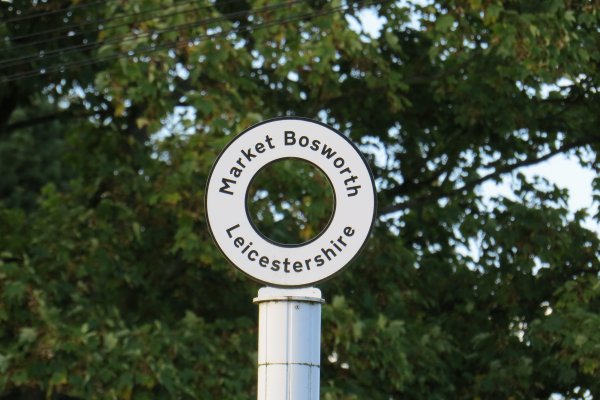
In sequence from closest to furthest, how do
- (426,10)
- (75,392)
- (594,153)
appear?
(75,392)
(426,10)
(594,153)

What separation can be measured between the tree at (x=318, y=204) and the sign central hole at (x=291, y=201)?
0.02m

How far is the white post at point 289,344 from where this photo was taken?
10.4ft

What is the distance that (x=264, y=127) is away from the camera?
3.33 metres

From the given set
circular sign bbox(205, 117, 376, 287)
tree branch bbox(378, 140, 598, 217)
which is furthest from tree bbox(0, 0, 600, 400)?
circular sign bbox(205, 117, 376, 287)

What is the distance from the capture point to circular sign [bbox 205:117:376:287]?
328 cm

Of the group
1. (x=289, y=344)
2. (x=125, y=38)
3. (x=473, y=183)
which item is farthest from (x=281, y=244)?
(x=473, y=183)

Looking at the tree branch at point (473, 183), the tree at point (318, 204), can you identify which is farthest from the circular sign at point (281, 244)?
the tree branch at point (473, 183)

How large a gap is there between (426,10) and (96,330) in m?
3.80

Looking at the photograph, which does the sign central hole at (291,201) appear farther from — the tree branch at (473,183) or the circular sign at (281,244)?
the circular sign at (281,244)

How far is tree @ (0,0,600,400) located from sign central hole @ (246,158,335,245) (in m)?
0.02

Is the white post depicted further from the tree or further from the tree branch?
the tree branch

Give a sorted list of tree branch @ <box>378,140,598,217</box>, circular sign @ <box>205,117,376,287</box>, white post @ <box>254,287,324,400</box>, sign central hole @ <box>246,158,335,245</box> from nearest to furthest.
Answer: white post @ <box>254,287,324,400</box> < circular sign @ <box>205,117,376,287</box> < sign central hole @ <box>246,158,335,245</box> < tree branch @ <box>378,140,598,217</box>

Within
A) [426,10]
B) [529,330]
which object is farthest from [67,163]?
[529,330]

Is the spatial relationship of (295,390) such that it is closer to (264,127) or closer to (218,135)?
(264,127)
